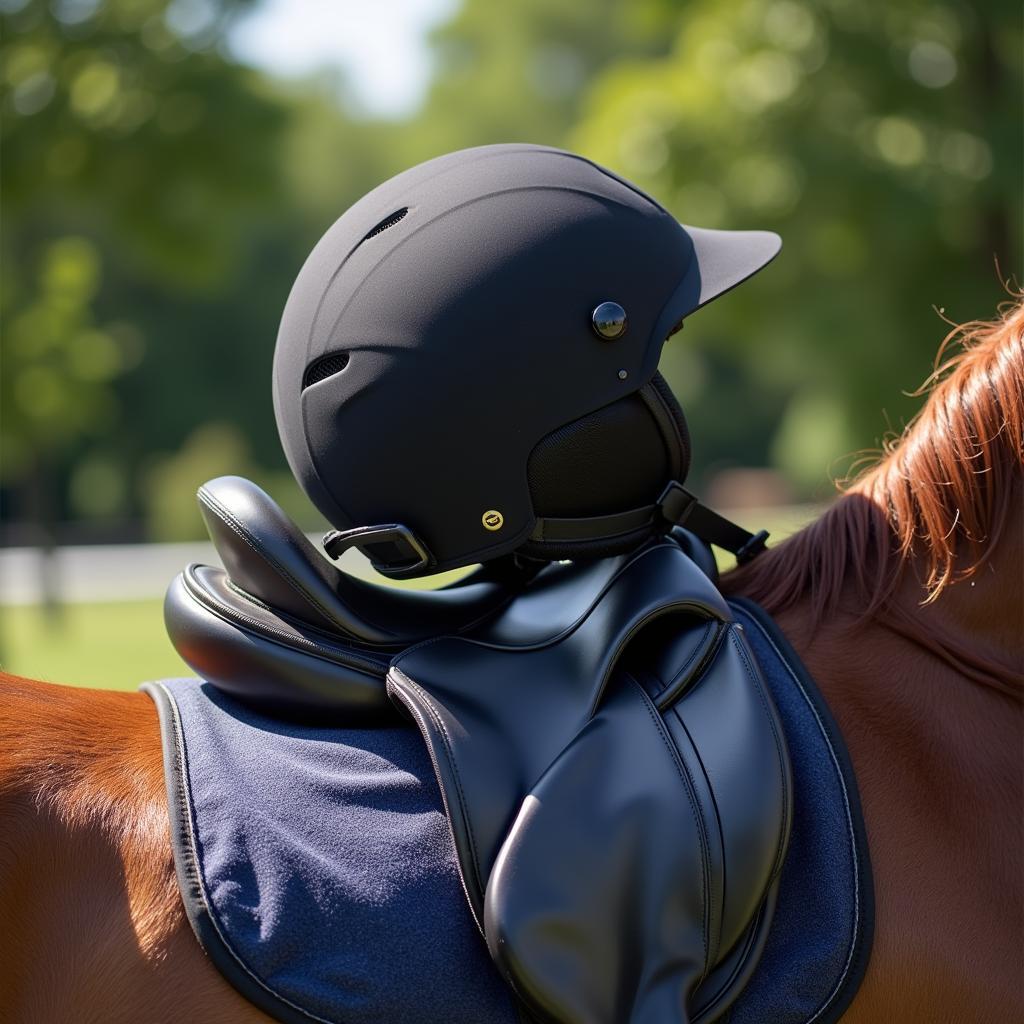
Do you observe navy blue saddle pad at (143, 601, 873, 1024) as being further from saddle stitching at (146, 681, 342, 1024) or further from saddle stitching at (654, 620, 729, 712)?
saddle stitching at (654, 620, 729, 712)

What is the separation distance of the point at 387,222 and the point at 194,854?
3.02 feet

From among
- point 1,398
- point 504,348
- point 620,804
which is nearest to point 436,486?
point 504,348

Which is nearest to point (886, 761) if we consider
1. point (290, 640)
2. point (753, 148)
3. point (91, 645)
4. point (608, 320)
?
point (608, 320)

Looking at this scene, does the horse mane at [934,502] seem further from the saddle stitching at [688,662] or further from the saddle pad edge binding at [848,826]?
the saddle stitching at [688,662]

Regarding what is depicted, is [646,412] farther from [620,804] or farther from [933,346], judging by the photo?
[933,346]

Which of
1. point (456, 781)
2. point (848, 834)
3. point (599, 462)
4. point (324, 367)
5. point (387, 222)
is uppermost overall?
point (387, 222)

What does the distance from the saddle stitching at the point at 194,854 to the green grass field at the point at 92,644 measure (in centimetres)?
563

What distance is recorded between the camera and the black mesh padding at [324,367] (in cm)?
172

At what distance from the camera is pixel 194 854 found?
145 cm

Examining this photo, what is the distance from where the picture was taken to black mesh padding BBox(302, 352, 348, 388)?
1.72 m

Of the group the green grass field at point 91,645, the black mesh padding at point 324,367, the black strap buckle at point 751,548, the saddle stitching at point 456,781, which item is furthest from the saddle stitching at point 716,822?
the green grass field at point 91,645

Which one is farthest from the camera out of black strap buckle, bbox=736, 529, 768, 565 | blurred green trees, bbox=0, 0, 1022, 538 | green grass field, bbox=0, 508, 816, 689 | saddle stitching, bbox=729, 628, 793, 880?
blurred green trees, bbox=0, 0, 1022, 538

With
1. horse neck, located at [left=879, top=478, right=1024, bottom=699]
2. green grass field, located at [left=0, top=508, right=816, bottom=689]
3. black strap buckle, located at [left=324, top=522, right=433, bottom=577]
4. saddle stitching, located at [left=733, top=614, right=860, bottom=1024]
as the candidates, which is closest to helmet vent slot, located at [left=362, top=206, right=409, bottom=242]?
black strap buckle, located at [left=324, top=522, right=433, bottom=577]

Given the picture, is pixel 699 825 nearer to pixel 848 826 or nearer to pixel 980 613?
pixel 848 826
